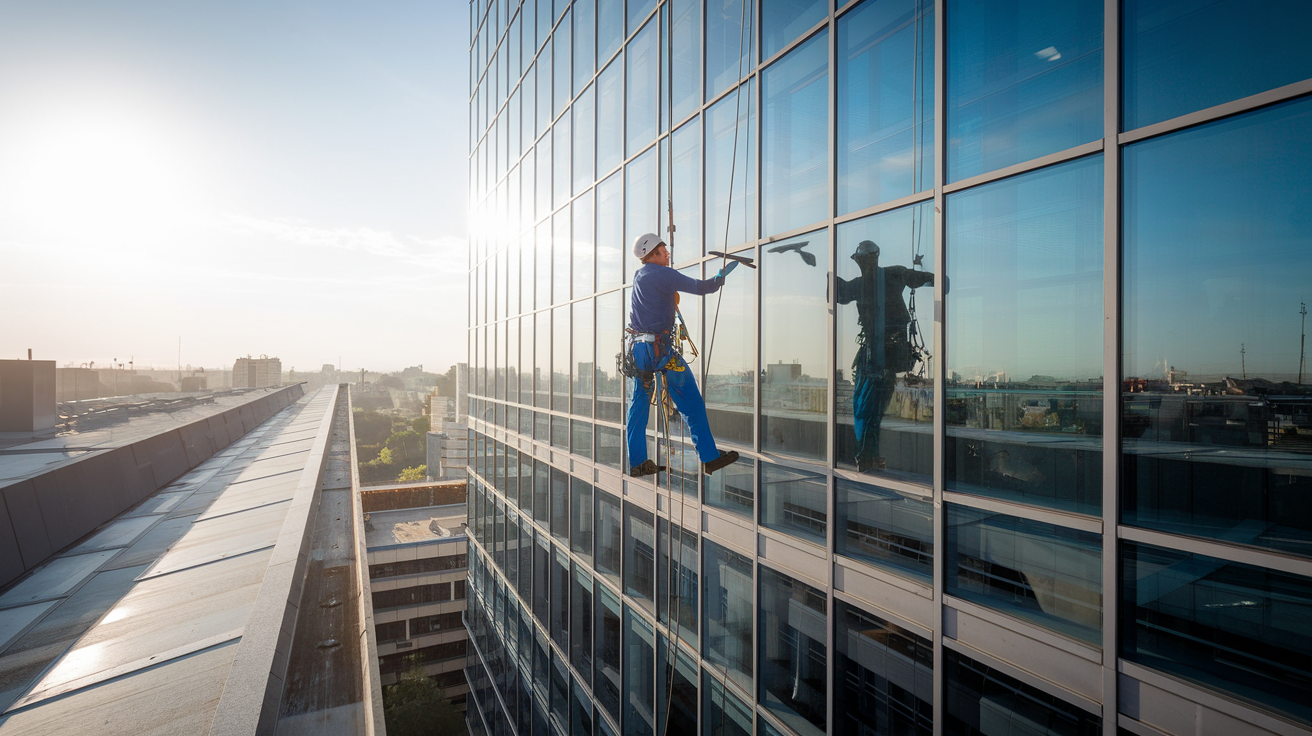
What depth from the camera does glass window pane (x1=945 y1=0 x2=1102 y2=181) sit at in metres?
3.40

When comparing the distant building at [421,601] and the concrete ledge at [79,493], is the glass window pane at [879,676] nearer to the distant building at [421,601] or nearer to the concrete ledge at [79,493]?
the concrete ledge at [79,493]

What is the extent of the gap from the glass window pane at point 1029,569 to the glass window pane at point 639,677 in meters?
5.22

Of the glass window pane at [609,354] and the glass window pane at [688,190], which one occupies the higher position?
the glass window pane at [688,190]

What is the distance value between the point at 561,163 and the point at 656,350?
7317 millimetres

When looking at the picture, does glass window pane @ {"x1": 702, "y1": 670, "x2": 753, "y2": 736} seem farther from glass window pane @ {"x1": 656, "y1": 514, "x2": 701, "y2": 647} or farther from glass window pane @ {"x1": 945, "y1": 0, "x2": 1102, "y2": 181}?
glass window pane @ {"x1": 945, "y1": 0, "x2": 1102, "y2": 181}

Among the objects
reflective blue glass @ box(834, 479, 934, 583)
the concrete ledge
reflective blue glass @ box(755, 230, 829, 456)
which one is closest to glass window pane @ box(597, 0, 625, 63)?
reflective blue glass @ box(755, 230, 829, 456)

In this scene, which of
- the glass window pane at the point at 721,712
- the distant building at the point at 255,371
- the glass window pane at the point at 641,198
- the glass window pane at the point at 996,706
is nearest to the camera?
the glass window pane at the point at 996,706

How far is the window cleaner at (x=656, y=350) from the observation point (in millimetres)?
5555

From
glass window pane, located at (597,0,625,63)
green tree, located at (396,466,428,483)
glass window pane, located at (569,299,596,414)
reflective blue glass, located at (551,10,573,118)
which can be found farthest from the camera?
green tree, located at (396,466,428,483)

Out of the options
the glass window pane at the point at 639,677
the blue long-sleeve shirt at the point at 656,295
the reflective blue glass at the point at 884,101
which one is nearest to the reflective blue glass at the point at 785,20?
the reflective blue glass at the point at 884,101

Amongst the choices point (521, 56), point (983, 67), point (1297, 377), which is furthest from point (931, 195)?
point (521, 56)

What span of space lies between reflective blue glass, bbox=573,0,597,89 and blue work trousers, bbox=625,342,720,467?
693 centimetres

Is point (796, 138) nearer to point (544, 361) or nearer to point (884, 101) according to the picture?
point (884, 101)

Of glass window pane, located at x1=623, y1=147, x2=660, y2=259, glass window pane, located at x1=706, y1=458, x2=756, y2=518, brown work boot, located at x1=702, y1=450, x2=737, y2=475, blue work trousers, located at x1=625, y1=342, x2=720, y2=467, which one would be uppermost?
glass window pane, located at x1=623, y1=147, x2=660, y2=259
